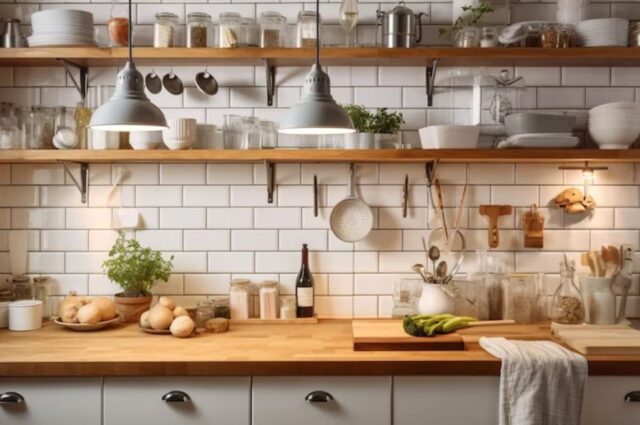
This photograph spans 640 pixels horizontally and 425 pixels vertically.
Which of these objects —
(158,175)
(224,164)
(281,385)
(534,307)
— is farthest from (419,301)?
(158,175)

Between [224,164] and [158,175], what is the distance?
0.32 metres

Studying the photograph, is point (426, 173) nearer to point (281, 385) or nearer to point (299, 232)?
point (299, 232)

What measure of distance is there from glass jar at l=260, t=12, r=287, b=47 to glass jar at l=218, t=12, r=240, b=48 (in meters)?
0.11

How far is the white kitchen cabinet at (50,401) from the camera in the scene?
2496mm

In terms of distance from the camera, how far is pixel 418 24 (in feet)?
10.2

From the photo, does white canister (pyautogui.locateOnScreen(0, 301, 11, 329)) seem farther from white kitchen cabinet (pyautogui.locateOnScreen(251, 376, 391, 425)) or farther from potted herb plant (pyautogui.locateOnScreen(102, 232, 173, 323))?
white kitchen cabinet (pyautogui.locateOnScreen(251, 376, 391, 425))

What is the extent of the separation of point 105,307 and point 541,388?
1.83 meters

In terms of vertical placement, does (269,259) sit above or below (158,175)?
below

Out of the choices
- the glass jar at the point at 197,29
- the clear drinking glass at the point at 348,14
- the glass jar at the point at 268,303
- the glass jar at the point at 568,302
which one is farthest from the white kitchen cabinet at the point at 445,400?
the glass jar at the point at 197,29

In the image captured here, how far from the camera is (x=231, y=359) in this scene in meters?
2.49

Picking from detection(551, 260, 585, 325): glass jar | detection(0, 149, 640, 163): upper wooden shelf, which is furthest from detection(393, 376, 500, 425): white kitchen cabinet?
detection(0, 149, 640, 163): upper wooden shelf

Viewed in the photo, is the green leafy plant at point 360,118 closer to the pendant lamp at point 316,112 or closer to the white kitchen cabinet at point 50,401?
the pendant lamp at point 316,112

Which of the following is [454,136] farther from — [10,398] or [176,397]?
[10,398]

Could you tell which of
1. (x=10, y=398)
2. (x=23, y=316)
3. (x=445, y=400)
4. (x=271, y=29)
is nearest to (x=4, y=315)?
(x=23, y=316)
